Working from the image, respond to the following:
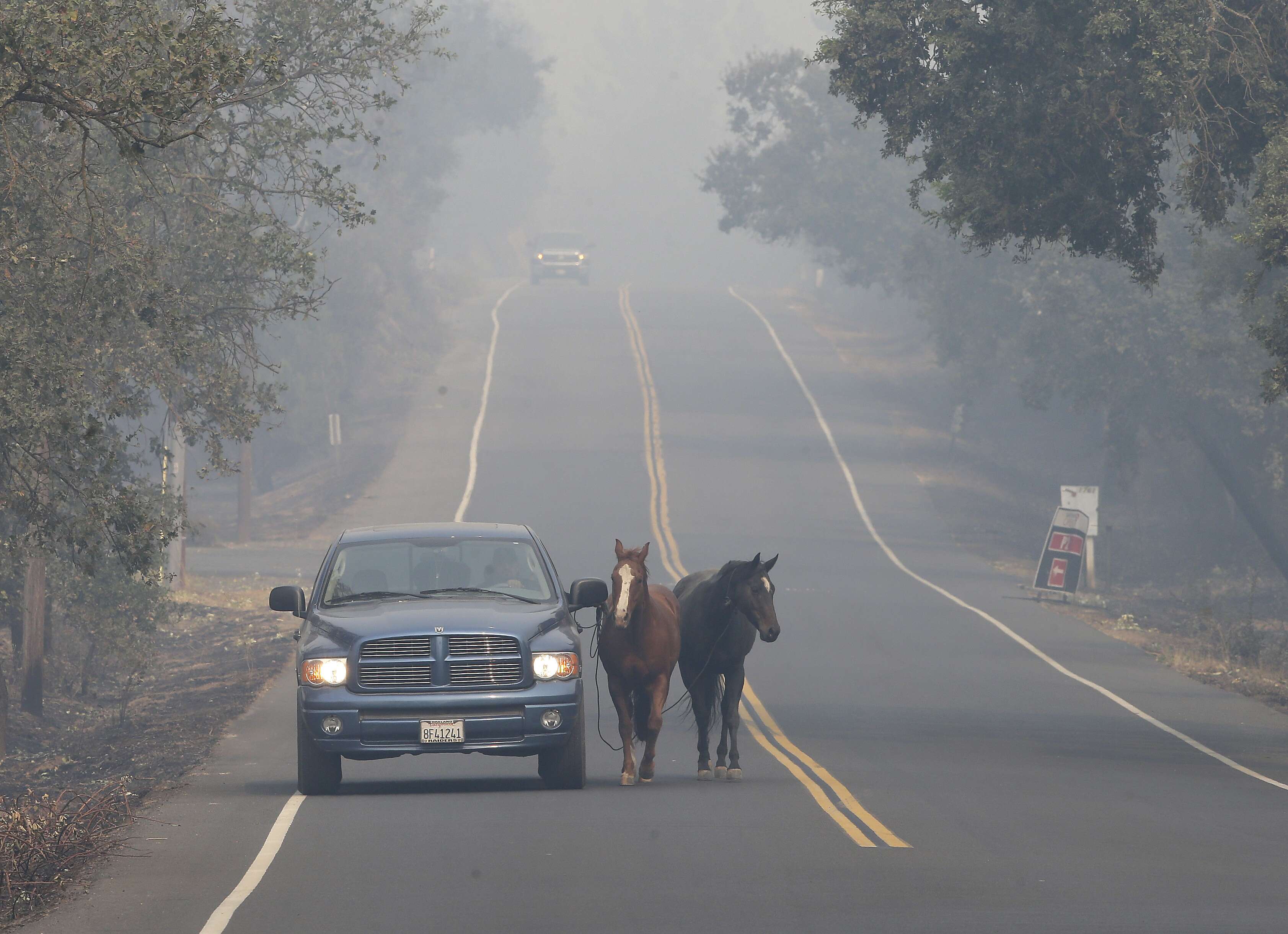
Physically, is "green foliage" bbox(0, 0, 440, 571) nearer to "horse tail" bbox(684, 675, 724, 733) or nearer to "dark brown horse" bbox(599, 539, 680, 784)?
"dark brown horse" bbox(599, 539, 680, 784)

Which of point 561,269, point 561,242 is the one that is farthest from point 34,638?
point 561,242

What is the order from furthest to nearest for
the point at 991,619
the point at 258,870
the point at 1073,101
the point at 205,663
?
1. the point at 991,619
2. the point at 205,663
3. the point at 1073,101
4. the point at 258,870

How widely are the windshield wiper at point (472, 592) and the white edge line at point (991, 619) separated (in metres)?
7.61

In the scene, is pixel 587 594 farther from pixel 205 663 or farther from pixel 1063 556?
pixel 1063 556

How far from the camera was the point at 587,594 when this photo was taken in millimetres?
13625

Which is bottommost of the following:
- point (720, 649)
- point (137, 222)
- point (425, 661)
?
point (720, 649)

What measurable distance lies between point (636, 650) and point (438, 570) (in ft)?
5.63

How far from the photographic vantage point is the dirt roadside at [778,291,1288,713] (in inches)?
1174

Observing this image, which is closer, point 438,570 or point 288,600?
point 288,600

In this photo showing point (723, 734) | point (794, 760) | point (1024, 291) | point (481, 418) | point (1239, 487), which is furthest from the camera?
point (481, 418)

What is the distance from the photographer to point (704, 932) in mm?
9039

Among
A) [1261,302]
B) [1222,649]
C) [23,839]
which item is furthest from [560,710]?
[1261,302]

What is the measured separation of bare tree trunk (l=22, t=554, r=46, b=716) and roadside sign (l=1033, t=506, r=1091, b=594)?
20037mm

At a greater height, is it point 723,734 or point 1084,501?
point 1084,501
